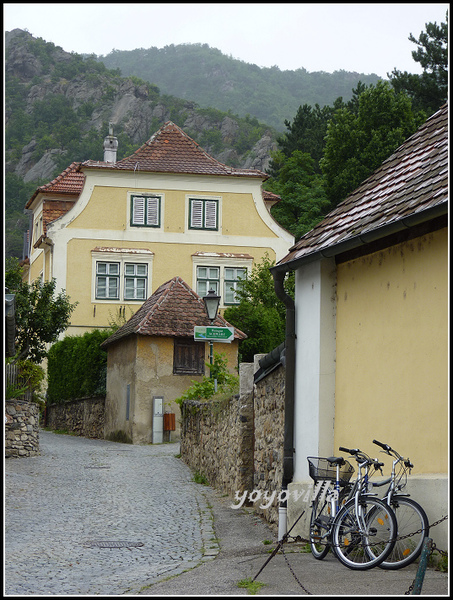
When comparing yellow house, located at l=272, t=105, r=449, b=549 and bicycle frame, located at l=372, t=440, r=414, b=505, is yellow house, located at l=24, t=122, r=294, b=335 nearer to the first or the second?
yellow house, located at l=272, t=105, r=449, b=549

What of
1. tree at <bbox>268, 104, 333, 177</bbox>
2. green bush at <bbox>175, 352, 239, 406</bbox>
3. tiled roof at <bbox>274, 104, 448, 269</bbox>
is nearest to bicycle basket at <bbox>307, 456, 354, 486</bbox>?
tiled roof at <bbox>274, 104, 448, 269</bbox>

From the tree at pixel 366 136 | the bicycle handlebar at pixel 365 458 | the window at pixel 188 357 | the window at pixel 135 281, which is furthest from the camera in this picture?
the tree at pixel 366 136

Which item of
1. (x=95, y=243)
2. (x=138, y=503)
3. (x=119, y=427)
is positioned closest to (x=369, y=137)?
(x=95, y=243)

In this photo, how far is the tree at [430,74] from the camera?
4553 centimetres

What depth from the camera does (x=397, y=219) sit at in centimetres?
830

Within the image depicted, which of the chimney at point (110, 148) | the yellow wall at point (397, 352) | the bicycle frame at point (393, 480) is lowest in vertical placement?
the bicycle frame at point (393, 480)

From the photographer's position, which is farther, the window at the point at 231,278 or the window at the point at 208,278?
the window at the point at 208,278

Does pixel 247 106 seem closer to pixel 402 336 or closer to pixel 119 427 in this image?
pixel 119 427

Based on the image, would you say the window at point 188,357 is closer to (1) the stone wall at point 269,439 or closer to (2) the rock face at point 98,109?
(1) the stone wall at point 269,439

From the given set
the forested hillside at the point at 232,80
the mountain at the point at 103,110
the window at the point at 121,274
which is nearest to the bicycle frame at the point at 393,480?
the window at the point at 121,274

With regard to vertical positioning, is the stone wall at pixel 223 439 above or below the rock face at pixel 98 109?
below

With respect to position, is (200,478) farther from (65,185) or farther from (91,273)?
(65,185)

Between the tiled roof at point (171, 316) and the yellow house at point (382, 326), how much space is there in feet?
54.8

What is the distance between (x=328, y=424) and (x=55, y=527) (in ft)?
13.9
